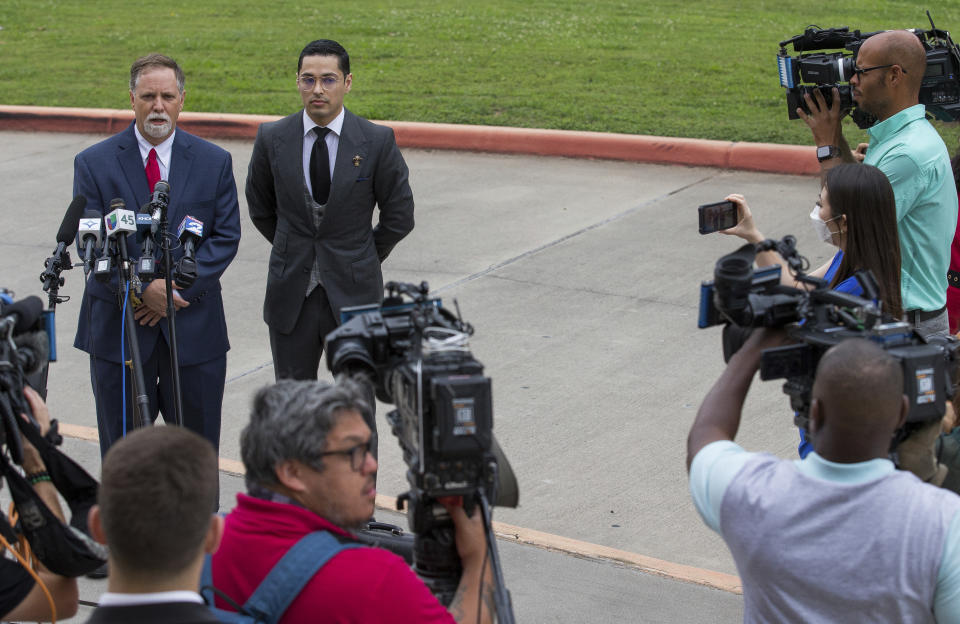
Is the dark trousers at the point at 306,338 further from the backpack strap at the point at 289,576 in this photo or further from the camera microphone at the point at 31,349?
the backpack strap at the point at 289,576

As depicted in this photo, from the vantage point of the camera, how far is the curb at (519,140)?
11.5 m

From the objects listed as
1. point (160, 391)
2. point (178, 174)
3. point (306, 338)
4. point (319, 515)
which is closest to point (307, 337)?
point (306, 338)

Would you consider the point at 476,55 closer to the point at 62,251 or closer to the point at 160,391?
the point at 160,391

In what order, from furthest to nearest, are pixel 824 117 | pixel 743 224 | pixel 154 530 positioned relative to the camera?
pixel 824 117, pixel 743 224, pixel 154 530

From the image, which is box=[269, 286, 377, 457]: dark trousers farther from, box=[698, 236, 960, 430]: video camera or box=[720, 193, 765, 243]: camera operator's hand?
box=[698, 236, 960, 430]: video camera

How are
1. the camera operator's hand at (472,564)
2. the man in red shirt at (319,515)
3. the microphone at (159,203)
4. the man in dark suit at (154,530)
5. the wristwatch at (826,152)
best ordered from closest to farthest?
the man in dark suit at (154,530)
the man in red shirt at (319,515)
the camera operator's hand at (472,564)
the microphone at (159,203)
the wristwatch at (826,152)

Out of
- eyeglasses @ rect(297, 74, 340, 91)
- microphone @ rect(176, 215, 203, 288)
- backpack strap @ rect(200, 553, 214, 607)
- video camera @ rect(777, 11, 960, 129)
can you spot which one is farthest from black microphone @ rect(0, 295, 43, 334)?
video camera @ rect(777, 11, 960, 129)

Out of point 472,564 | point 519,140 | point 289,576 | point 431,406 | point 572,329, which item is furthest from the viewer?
point 519,140

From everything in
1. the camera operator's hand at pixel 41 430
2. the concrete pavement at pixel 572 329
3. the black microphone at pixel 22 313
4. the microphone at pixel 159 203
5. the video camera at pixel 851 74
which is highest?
the video camera at pixel 851 74

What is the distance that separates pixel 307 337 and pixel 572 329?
96.7 inches

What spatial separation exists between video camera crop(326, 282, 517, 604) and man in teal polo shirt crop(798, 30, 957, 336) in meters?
2.34

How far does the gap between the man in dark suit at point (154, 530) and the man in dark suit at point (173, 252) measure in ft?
10.1

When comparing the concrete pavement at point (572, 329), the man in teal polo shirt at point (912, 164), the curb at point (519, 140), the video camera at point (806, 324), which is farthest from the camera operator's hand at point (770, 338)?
the curb at point (519, 140)

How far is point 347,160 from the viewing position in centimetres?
595
